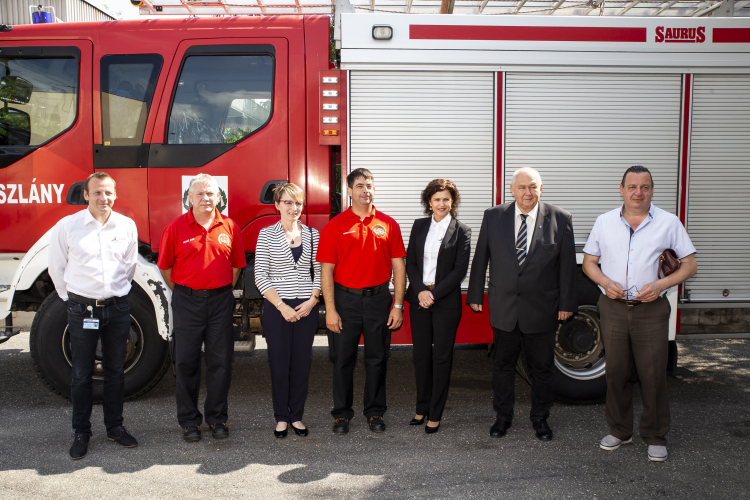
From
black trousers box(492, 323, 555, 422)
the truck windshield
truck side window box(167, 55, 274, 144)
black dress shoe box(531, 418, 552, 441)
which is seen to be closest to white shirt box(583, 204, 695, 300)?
black trousers box(492, 323, 555, 422)

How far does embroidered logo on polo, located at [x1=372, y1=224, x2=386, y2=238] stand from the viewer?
352 centimetres

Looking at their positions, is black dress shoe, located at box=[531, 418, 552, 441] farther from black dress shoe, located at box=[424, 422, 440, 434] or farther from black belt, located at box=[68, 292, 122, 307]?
black belt, located at box=[68, 292, 122, 307]

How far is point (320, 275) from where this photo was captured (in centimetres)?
361

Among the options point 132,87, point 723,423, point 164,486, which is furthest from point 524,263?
point 132,87

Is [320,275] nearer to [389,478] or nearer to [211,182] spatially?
[211,182]

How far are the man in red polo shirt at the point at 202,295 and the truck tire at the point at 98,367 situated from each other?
499mm

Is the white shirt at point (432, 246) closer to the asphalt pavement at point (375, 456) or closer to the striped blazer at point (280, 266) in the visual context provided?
the striped blazer at point (280, 266)

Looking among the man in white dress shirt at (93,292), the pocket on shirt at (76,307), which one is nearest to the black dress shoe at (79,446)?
the man in white dress shirt at (93,292)

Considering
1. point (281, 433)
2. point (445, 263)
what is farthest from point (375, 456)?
point (445, 263)

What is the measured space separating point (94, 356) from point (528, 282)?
282cm

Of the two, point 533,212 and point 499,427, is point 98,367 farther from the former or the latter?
point 533,212

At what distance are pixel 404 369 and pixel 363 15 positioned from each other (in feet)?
10.4

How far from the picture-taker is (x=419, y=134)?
395 cm

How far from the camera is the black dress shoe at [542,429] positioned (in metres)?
3.56
